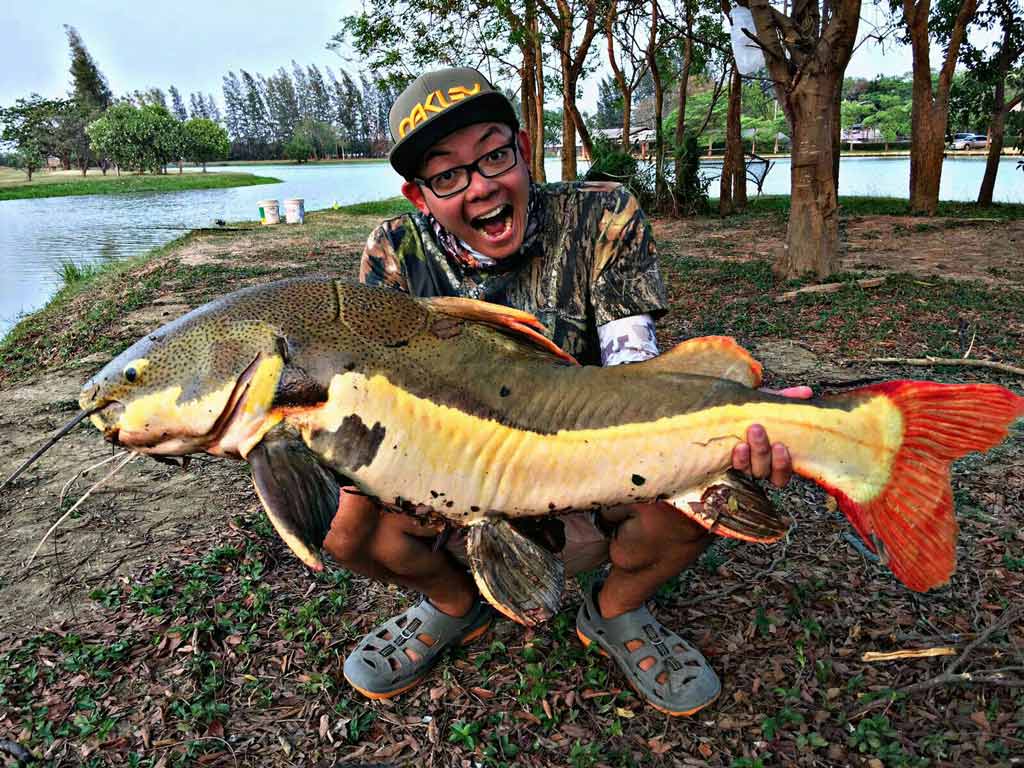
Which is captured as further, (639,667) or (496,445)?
(639,667)

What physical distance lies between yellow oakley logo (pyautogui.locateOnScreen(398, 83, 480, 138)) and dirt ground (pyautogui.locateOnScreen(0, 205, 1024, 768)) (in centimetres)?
161

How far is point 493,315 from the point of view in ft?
6.44

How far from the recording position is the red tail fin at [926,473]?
175 cm

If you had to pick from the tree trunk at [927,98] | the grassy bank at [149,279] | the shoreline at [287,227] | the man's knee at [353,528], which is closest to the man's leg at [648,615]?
the man's knee at [353,528]

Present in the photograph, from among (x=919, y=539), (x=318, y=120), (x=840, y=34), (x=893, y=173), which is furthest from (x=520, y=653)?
(x=318, y=120)

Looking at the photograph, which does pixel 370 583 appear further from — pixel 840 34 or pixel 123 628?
pixel 840 34

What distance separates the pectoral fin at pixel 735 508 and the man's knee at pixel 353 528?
3.24ft

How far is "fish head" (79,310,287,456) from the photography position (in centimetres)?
172

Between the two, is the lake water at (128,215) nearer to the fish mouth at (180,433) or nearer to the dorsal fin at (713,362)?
the fish mouth at (180,433)

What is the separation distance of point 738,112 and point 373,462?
673 inches

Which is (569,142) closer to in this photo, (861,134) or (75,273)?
(75,273)

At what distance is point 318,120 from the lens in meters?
113

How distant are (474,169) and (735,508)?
1478 mm

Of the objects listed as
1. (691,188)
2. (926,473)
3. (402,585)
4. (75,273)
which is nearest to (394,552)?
(402,585)
